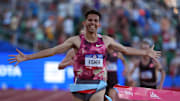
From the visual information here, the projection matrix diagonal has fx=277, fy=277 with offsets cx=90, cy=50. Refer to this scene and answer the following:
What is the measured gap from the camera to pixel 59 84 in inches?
528

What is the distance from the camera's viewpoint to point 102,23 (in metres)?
15.3

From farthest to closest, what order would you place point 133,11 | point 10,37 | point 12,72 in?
point 133,11 < point 10,37 < point 12,72

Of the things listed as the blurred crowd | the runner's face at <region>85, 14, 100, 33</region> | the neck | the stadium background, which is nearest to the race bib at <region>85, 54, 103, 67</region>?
the neck

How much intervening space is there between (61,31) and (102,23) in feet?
7.68

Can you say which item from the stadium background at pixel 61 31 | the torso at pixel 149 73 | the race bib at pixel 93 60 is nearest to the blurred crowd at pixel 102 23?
the stadium background at pixel 61 31

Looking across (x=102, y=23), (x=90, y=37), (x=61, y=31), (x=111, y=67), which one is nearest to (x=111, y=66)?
(x=111, y=67)

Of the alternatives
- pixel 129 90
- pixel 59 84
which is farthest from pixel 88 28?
pixel 59 84

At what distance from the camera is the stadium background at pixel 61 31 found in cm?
1338

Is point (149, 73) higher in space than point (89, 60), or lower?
lower

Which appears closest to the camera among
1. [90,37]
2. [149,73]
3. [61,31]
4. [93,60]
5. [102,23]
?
[93,60]

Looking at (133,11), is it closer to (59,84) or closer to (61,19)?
(61,19)

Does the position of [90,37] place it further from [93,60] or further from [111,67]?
[111,67]

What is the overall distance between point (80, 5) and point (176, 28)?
5346mm

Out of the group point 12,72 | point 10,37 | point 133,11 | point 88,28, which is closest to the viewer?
point 88,28
